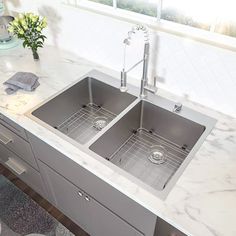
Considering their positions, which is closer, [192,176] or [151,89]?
[192,176]

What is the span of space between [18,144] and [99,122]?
0.51m

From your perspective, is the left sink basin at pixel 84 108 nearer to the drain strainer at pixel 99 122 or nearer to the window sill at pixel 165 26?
the drain strainer at pixel 99 122

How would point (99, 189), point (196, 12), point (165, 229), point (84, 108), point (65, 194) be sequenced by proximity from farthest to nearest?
point (84, 108)
point (65, 194)
point (196, 12)
point (99, 189)
point (165, 229)

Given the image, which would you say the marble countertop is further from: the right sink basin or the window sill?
the window sill

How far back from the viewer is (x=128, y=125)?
4.49 ft

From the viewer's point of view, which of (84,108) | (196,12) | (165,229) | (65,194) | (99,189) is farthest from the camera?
(84,108)

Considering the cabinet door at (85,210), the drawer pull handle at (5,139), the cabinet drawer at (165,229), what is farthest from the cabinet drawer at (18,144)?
the cabinet drawer at (165,229)

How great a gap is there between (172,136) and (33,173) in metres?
0.94

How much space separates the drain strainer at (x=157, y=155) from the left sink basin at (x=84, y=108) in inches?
12.3

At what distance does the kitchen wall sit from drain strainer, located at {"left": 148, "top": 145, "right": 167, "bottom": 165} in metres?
0.33

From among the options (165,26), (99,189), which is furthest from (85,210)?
(165,26)

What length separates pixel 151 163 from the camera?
1303 mm

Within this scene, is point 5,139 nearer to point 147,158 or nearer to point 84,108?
point 84,108

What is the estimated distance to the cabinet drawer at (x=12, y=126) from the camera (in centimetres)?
136
